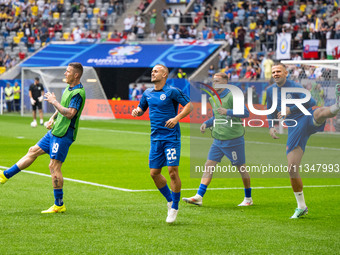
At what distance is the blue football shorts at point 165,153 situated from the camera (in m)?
9.60

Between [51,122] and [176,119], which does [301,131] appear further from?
[51,122]

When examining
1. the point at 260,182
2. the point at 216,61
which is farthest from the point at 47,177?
the point at 216,61

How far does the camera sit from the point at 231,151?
460 inches

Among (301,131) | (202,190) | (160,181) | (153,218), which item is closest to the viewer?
(160,181)

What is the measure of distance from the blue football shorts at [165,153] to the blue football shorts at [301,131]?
1702 millimetres

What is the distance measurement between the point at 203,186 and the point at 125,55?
32497 millimetres

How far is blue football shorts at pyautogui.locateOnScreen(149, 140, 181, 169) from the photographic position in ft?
31.5

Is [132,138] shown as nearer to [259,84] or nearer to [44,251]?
[259,84]

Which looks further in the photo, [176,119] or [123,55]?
[123,55]

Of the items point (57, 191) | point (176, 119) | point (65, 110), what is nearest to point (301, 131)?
point (176, 119)

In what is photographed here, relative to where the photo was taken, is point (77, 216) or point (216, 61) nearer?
point (77, 216)

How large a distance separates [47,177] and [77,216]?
4.83 m

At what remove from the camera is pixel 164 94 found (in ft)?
32.0

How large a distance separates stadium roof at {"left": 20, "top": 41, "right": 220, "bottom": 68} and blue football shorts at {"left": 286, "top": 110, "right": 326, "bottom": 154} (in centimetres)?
2926
